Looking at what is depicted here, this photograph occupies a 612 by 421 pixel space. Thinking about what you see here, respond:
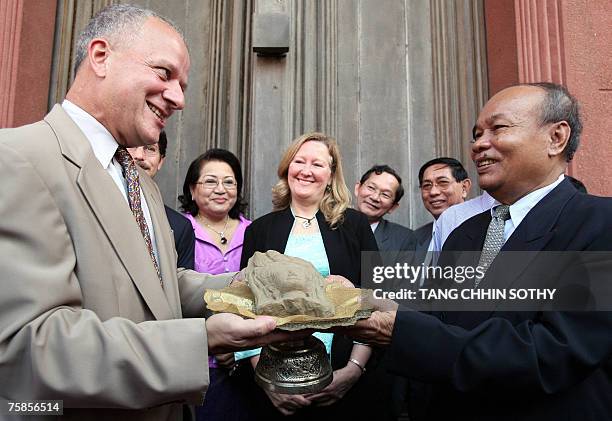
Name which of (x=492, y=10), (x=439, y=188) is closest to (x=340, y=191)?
(x=439, y=188)

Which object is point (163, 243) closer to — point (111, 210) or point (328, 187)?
point (111, 210)

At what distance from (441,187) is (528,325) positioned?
2.17 metres

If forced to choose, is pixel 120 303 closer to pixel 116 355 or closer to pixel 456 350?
pixel 116 355

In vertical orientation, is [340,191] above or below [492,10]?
below

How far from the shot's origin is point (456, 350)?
1.75 metres

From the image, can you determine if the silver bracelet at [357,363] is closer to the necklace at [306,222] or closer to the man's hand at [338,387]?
the man's hand at [338,387]

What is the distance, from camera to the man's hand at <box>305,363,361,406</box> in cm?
262

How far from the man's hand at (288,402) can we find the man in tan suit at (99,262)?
0.97 metres

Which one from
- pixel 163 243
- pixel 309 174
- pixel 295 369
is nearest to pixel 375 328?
pixel 295 369

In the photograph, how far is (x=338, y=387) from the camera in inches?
105

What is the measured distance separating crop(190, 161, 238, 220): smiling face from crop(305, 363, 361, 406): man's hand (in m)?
1.39

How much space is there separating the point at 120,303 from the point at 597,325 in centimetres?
150

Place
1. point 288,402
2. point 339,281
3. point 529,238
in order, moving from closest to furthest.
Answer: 1. point 529,238
2. point 339,281
3. point 288,402

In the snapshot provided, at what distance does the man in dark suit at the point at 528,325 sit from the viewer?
1661 millimetres
